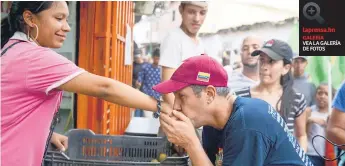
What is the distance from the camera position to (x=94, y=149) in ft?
8.75

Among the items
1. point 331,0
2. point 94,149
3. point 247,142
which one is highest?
point 331,0

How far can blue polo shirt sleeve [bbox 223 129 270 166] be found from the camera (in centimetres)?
158

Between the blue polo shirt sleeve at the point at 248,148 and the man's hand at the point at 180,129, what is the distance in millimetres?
156

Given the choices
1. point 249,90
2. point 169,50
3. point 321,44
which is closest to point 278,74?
point 249,90

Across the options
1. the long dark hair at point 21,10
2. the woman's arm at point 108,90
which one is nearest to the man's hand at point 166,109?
the woman's arm at point 108,90

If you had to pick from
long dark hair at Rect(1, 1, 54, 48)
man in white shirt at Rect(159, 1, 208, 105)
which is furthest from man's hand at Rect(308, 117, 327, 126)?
long dark hair at Rect(1, 1, 54, 48)

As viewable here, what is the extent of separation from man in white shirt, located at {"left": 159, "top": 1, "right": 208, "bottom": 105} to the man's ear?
121 centimetres

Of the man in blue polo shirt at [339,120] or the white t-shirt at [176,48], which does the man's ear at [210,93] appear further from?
the white t-shirt at [176,48]

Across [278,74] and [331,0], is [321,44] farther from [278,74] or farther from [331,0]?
[278,74]

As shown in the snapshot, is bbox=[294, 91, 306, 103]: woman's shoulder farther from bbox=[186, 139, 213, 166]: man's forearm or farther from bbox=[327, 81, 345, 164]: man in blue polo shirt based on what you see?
bbox=[186, 139, 213, 166]: man's forearm

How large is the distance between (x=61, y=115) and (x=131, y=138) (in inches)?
46.6

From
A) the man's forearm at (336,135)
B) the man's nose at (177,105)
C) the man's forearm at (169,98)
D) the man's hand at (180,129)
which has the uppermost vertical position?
the man's forearm at (169,98)

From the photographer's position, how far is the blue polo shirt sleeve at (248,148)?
5.17 ft

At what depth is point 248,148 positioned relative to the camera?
5.17 ft
